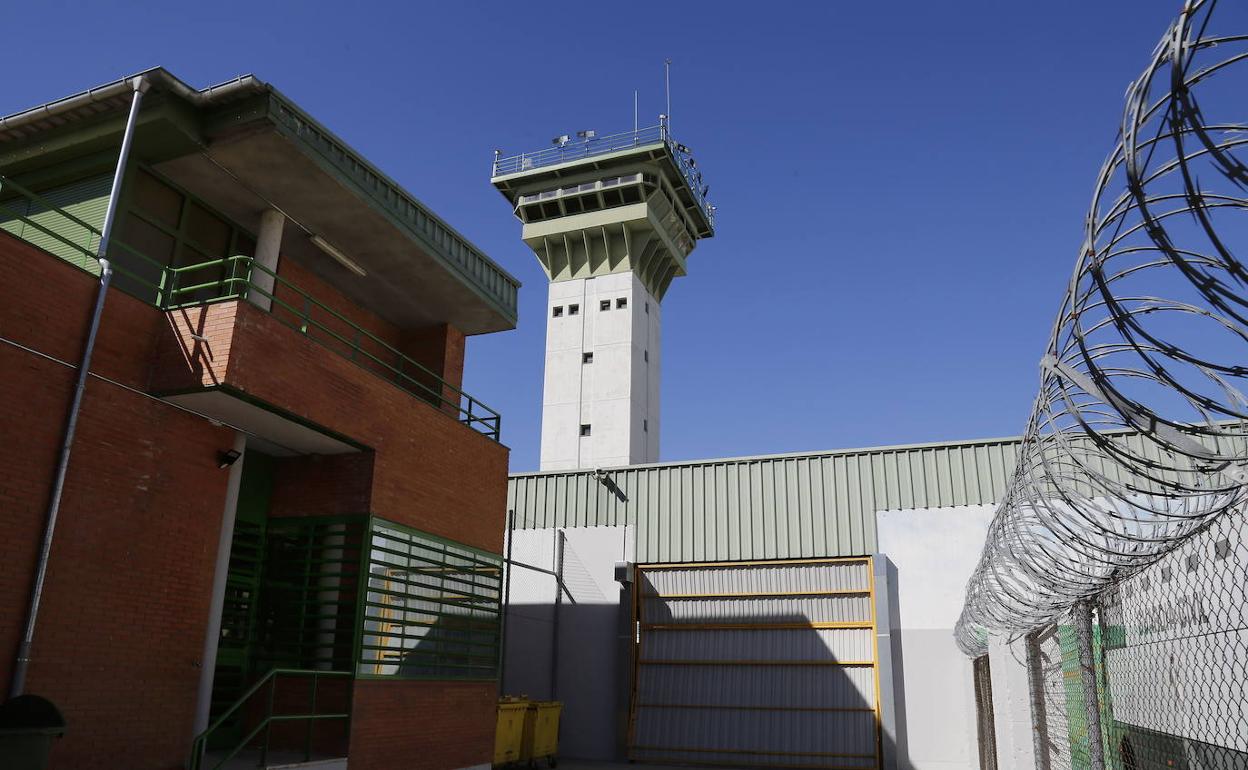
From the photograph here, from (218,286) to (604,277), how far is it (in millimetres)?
30702

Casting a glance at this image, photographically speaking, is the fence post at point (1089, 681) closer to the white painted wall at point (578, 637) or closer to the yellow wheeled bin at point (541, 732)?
the yellow wheeled bin at point (541, 732)

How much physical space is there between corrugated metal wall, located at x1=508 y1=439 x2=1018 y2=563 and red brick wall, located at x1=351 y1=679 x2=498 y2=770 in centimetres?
858

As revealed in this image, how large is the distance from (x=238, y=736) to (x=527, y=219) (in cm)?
3586

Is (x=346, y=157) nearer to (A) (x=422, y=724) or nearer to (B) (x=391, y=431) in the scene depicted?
(B) (x=391, y=431)

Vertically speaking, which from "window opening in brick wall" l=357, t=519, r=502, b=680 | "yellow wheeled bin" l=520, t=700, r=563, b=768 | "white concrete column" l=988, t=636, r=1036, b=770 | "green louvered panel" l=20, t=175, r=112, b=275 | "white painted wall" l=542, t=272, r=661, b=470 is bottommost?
"yellow wheeled bin" l=520, t=700, r=563, b=768

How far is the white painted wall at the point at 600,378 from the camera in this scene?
40406mm

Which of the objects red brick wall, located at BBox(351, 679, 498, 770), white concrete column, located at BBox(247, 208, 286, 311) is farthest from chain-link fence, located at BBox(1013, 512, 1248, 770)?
white concrete column, located at BBox(247, 208, 286, 311)

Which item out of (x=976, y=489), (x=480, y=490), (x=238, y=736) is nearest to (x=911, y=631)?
(x=976, y=489)

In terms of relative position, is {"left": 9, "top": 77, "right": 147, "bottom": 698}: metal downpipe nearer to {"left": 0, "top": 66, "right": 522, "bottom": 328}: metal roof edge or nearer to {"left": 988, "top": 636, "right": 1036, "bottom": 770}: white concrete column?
{"left": 0, "top": 66, "right": 522, "bottom": 328}: metal roof edge

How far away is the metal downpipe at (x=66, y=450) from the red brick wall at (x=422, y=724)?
14.8 feet

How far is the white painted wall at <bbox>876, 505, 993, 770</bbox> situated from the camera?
798 inches

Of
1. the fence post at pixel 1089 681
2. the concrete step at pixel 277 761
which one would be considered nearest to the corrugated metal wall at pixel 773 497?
the concrete step at pixel 277 761

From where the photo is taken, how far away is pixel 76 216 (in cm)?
1266

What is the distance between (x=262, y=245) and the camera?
14.3 m
